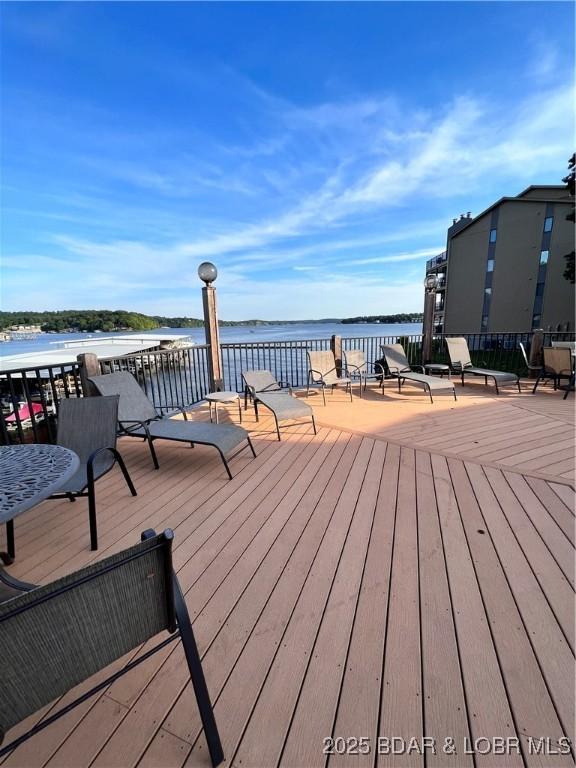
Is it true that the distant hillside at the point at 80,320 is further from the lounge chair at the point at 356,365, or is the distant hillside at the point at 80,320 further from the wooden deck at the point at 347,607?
the wooden deck at the point at 347,607

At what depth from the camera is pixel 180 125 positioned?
6453 mm

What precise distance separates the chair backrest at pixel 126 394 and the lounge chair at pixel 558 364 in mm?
6510

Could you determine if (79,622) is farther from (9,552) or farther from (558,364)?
(558,364)

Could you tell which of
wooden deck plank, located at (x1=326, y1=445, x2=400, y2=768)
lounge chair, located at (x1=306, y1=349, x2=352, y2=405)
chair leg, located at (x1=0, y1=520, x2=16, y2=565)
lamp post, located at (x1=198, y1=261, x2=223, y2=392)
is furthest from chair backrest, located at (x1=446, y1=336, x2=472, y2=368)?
chair leg, located at (x1=0, y1=520, x2=16, y2=565)

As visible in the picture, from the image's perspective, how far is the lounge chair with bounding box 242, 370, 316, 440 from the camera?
3748 mm

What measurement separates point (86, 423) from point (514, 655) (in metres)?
2.87

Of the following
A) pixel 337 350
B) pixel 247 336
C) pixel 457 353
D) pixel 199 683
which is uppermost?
pixel 247 336

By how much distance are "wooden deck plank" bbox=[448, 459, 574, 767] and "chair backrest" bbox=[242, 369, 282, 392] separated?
10.8 feet

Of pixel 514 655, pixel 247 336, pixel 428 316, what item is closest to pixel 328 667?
pixel 514 655

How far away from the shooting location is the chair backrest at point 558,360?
5250 mm

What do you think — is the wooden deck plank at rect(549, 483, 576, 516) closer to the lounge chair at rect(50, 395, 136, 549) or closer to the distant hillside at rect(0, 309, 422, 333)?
the lounge chair at rect(50, 395, 136, 549)

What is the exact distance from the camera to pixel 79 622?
0.73m

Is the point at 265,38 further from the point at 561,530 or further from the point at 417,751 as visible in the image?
the point at 417,751

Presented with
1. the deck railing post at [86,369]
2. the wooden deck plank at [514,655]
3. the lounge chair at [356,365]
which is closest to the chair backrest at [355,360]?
the lounge chair at [356,365]
